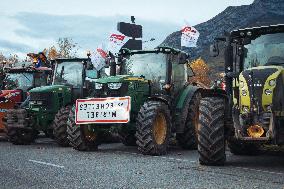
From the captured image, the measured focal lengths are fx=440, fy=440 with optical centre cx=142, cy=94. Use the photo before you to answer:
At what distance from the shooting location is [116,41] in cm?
1606

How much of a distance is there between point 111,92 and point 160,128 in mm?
1366

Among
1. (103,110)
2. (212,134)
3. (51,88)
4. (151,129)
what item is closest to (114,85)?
(103,110)

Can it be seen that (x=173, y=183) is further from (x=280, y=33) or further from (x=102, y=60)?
(x=102, y=60)

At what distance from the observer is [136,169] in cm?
706

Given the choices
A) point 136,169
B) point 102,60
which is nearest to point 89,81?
point 102,60

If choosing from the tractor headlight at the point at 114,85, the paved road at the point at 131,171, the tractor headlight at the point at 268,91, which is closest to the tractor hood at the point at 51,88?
the tractor headlight at the point at 114,85

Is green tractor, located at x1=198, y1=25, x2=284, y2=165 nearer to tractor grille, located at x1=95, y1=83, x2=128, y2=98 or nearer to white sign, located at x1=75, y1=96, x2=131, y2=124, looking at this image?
white sign, located at x1=75, y1=96, x2=131, y2=124

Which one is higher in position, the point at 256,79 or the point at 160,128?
the point at 256,79

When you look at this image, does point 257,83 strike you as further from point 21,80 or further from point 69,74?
point 21,80

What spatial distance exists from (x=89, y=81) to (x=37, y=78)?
2.77 m

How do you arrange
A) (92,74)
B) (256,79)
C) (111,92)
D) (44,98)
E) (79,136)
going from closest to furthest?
(256,79) < (79,136) < (111,92) < (44,98) < (92,74)

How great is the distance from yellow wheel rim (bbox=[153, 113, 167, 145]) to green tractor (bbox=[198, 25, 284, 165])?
1794mm

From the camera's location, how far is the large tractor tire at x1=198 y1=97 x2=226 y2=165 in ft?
23.6

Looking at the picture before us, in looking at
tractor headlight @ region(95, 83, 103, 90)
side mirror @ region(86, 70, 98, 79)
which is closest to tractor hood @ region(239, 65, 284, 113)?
tractor headlight @ region(95, 83, 103, 90)
